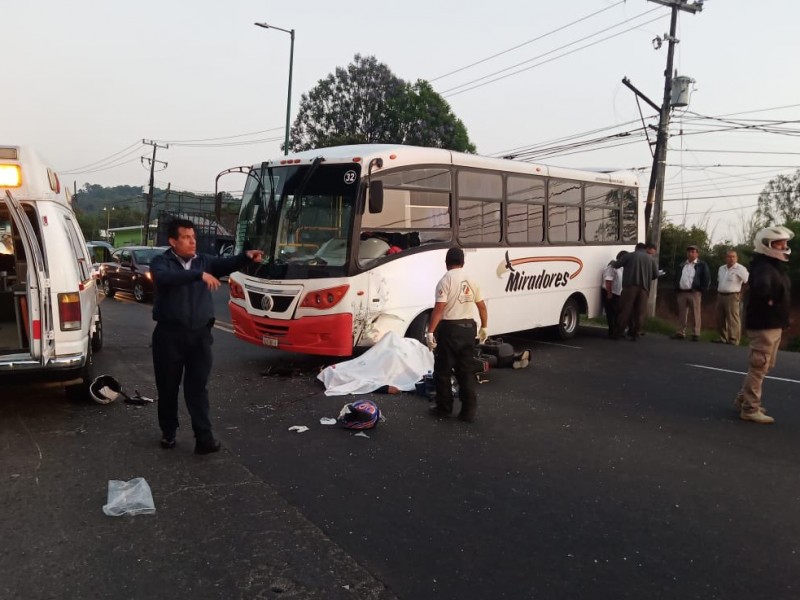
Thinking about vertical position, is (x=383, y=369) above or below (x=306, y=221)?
below

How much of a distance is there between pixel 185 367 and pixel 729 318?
11051 mm

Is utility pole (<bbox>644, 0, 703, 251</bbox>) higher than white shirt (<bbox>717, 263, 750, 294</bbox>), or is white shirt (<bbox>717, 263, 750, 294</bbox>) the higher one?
utility pole (<bbox>644, 0, 703, 251</bbox>)

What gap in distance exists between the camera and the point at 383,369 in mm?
7727

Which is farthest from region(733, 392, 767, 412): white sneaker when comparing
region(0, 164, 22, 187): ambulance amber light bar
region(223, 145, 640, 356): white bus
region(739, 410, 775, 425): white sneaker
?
region(0, 164, 22, 187): ambulance amber light bar

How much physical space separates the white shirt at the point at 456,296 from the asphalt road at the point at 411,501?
1.12 metres

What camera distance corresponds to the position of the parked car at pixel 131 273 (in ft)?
59.9

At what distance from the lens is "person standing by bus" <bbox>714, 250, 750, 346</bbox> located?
12.0 metres

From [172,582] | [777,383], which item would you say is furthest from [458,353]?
[777,383]

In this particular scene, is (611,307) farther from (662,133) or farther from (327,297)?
(662,133)

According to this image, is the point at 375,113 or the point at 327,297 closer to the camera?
the point at 327,297

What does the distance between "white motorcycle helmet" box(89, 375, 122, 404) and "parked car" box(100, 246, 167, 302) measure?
11861 mm

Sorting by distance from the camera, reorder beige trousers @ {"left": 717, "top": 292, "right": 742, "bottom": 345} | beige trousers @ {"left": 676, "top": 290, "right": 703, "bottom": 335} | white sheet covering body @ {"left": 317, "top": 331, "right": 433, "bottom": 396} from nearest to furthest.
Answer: white sheet covering body @ {"left": 317, "top": 331, "right": 433, "bottom": 396}, beige trousers @ {"left": 717, "top": 292, "right": 742, "bottom": 345}, beige trousers @ {"left": 676, "top": 290, "right": 703, "bottom": 335}

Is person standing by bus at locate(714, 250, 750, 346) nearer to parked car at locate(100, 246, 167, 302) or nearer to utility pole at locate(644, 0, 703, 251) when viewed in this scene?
utility pole at locate(644, 0, 703, 251)

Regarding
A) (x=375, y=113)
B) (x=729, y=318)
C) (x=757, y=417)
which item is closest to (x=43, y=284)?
(x=757, y=417)
